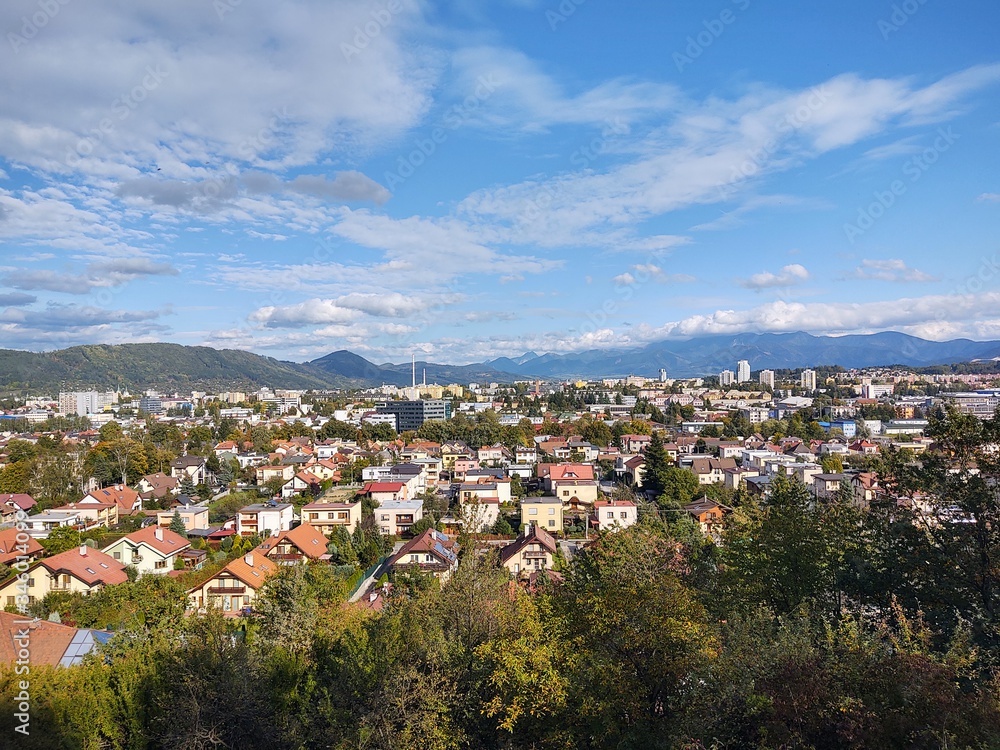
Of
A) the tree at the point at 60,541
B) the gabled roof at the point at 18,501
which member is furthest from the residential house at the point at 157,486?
the tree at the point at 60,541

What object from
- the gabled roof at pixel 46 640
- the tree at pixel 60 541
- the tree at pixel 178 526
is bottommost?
the tree at pixel 178 526

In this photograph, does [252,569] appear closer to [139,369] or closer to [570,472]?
[570,472]

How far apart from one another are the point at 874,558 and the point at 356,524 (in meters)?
14.5

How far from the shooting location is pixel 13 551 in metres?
14.2

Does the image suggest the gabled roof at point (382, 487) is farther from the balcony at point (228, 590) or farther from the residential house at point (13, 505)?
the residential house at point (13, 505)

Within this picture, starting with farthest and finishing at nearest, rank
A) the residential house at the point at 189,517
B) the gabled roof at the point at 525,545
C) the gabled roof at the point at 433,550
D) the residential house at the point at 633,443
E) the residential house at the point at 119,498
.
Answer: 1. the residential house at the point at 633,443
2. the residential house at the point at 119,498
3. the residential house at the point at 189,517
4. the gabled roof at the point at 525,545
5. the gabled roof at the point at 433,550

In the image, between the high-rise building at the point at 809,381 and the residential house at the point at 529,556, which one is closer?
the residential house at the point at 529,556

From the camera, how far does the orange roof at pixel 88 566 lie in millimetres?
12383

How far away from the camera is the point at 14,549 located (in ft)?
47.0

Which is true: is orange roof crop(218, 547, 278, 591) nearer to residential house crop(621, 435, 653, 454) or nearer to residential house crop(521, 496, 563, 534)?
residential house crop(521, 496, 563, 534)

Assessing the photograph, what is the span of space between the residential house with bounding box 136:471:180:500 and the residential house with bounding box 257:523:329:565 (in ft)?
32.6

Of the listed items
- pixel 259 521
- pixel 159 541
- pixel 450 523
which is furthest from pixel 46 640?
pixel 450 523

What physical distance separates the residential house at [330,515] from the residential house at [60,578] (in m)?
5.86

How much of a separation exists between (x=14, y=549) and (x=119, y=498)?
703 centimetres
